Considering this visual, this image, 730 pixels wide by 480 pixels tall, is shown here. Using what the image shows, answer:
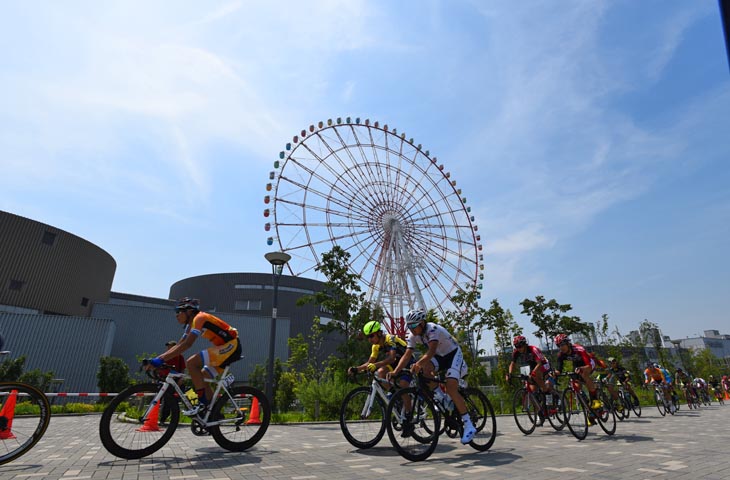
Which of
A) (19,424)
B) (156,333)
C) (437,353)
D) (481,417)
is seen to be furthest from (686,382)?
(156,333)

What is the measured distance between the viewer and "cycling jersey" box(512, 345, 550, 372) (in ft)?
26.5

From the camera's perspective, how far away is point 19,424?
4.29 meters

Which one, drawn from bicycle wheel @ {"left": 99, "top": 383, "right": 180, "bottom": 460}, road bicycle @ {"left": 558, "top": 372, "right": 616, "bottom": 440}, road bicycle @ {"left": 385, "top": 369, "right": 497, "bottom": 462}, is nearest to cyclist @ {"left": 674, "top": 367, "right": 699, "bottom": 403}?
road bicycle @ {"left": 558, "top": 372, "right": 616, "bottom": 440}

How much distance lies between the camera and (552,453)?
17.7ft

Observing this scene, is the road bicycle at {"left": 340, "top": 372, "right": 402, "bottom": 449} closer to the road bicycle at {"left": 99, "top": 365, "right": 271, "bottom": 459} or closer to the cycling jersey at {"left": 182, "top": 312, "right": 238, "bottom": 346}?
the road bicycle at {"left": 99, "top": 365, "right": 271, "bottom": 459}

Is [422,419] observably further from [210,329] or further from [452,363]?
[210,329]

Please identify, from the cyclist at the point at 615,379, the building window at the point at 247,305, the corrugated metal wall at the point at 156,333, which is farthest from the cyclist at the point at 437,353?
the building window at the point at 247,305

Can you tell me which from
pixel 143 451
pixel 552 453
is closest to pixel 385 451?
pixel 552 453

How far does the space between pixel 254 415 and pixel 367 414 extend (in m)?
1.64

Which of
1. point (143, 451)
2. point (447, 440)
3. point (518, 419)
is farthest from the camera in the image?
point (518, 419)

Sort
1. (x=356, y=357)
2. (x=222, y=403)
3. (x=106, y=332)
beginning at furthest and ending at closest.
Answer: (x=106, y=332)
(x=356, y=357)
(x=222, y=403)

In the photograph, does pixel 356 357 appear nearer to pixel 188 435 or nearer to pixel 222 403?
pixel 188 435

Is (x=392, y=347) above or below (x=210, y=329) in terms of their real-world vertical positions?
below

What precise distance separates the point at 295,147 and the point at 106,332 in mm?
29610
